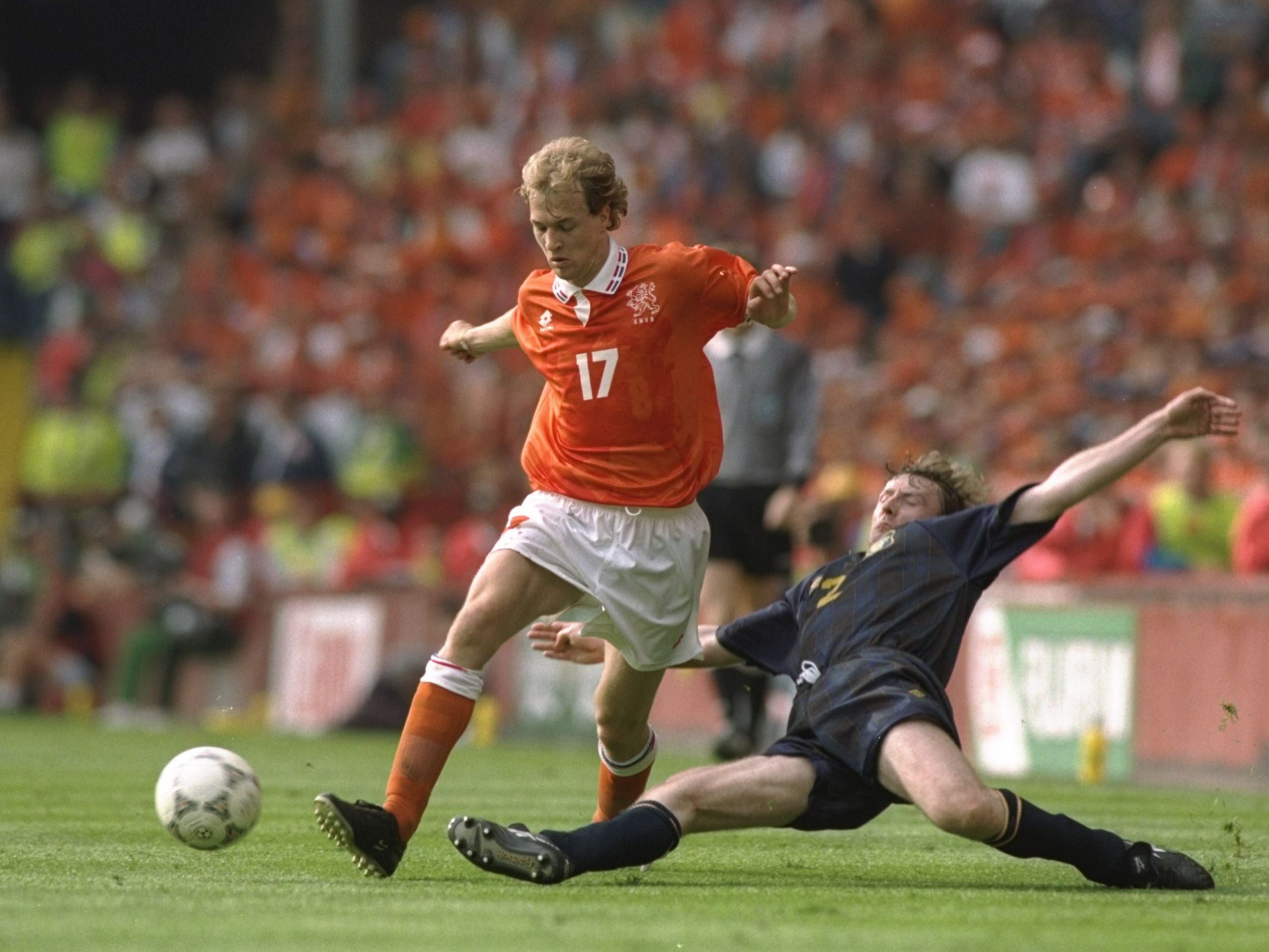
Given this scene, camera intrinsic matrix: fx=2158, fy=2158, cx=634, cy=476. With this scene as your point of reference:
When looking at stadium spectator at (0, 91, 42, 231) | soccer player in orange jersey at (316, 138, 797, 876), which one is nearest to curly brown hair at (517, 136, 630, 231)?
soccer player in orange jersey at (316, 138, 797, 876)

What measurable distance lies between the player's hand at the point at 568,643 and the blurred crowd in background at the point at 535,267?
18.2 feet

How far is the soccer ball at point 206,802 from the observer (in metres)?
6.39

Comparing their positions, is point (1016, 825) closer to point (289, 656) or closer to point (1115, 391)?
point (1115, 391)

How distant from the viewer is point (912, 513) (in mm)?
6488

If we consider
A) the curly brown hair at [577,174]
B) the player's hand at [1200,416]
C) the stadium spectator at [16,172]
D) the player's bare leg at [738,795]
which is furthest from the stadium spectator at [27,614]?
the player's hand at [1200,416]

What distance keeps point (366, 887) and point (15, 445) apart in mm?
21424

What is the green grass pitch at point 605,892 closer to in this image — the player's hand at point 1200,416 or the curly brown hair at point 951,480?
the curly brown hair at point 951,480

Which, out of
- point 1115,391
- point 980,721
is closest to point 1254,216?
point 1115,391

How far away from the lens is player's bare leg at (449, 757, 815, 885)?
572 cm

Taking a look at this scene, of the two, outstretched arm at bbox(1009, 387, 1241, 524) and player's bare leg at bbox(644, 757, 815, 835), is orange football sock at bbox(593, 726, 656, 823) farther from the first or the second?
outstretched arm at bbox(1009, 387, 1241, 524)

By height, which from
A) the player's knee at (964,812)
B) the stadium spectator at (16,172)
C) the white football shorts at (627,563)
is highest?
the stadium spectator at (16,172)

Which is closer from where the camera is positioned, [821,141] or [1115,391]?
[1115,391]

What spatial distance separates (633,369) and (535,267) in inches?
652

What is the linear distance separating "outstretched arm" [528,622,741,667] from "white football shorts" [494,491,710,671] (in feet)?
0.12
